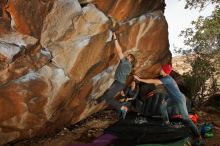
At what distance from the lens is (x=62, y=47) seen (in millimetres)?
10508

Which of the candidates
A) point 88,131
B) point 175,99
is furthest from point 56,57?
point 175,99

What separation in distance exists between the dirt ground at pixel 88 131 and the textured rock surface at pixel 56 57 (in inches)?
11.0

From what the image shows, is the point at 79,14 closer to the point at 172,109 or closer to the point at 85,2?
Result: the point at 85,2

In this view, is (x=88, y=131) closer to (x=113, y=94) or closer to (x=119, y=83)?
(x=113, y=94)

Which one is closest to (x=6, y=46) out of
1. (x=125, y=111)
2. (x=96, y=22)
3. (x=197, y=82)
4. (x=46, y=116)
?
(x=46, y=116)

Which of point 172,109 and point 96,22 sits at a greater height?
point 96,22

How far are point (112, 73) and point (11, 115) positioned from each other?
174 inches

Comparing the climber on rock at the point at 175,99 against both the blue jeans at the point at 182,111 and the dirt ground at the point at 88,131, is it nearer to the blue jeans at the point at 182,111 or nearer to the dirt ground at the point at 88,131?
the blue jeans at the point at 182,111

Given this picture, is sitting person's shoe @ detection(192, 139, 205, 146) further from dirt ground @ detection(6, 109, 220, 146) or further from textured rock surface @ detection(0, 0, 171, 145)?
textured rock surface @ detection(0, 0, 171, 145)

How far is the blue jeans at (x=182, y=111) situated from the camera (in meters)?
9.88

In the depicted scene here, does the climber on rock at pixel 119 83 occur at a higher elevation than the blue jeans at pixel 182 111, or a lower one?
higher

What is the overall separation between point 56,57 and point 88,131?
3.05 m

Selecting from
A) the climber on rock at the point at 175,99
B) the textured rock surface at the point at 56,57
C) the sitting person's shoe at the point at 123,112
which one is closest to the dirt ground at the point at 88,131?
the textured rock surface at the point at 56,57

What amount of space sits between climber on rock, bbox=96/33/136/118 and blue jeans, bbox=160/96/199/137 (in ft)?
5.76
